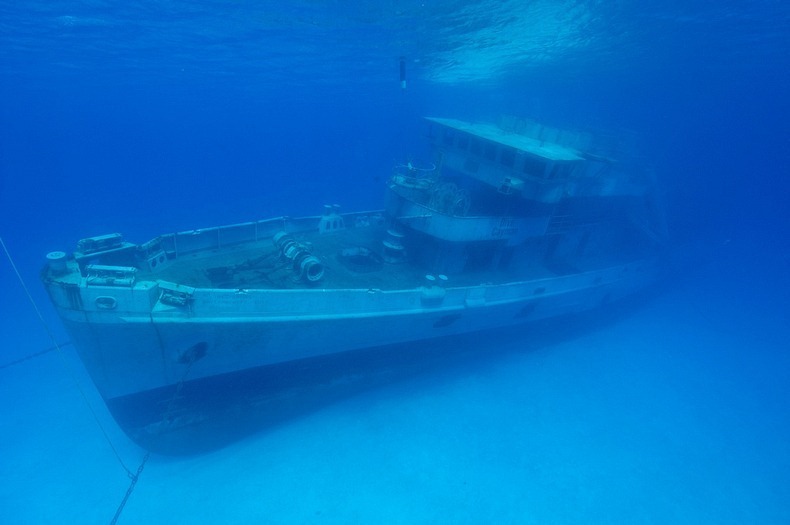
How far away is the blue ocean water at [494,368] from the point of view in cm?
760

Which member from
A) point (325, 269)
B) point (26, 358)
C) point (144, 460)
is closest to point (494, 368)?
point (325, 269)

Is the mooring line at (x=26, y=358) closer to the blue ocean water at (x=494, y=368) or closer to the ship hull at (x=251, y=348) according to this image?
the blue ocean water at (x=494, y=368)

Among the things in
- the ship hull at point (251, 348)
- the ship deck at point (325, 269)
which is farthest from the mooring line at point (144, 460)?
the ship deck at point (325, 269)

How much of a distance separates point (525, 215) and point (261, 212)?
1186 inches

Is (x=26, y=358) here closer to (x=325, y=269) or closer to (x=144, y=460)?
(x=144, y=460)

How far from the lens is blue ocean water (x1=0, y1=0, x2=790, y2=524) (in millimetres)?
7598

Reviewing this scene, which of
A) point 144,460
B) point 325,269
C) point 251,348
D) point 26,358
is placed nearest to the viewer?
point 251,348

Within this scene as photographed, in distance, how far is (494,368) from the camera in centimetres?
1134

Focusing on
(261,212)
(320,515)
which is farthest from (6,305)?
(261,212)

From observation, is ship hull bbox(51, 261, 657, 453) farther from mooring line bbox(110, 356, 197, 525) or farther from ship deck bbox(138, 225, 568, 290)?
ship deck bbox(138, 225, 568, 290)

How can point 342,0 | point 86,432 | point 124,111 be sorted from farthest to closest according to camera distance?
point 124,111 → point 342,0 → point 86,432

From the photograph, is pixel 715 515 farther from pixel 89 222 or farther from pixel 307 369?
pixel 89 222

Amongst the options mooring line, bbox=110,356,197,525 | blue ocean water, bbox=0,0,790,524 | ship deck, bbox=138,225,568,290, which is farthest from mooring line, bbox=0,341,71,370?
ship deck, bbox=138,225,568,290

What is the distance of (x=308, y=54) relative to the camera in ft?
67.9
